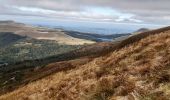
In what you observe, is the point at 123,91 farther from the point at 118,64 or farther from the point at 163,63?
the point at 118,64

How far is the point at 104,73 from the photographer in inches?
782

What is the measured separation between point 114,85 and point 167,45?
640 centimetres

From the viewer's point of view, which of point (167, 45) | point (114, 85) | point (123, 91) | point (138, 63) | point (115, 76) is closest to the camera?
point (123, 91)

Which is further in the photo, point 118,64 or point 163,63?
point 118,64

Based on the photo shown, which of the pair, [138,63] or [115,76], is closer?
[115,76]

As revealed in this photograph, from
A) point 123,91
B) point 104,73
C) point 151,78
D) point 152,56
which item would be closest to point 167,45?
point 152,56

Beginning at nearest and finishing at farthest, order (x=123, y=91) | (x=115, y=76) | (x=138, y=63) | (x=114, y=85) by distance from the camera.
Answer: (x=123, y=91) < (x=114, y=85) < (x=115, y=76) < (x=138, y=63)

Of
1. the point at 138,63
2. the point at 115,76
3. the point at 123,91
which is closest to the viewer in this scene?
the point at 123,91

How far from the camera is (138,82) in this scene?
14969 mm

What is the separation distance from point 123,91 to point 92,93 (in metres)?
1.96

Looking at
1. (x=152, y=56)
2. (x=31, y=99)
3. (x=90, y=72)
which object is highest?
(x=152, y=56)

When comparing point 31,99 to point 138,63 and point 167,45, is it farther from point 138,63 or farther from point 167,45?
point 167,45

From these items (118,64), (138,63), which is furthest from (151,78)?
(118,64)

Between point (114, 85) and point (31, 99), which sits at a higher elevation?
point (114, 85)
